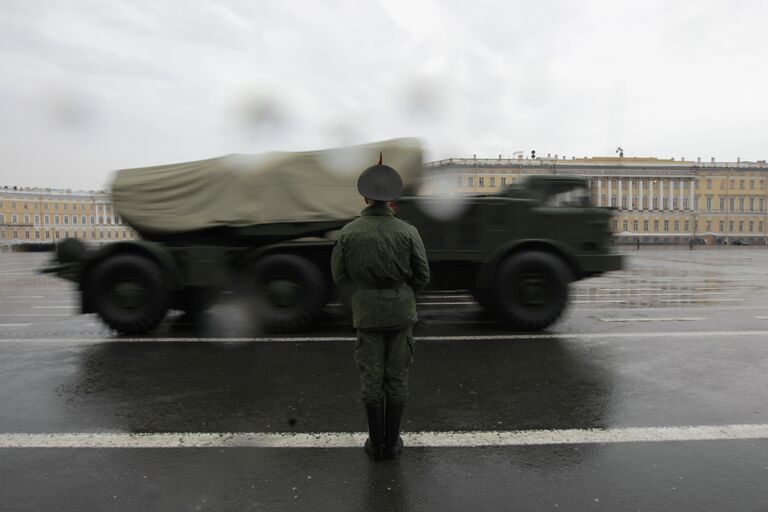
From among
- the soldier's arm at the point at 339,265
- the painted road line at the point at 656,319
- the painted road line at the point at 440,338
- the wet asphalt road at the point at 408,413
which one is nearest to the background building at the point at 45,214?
the painted road line at the point at 440,338

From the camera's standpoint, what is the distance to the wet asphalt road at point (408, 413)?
307 centimetres

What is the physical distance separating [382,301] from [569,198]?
5.87 meters

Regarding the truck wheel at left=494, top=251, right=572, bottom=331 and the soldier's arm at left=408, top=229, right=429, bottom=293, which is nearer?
the soldier's arm at left=408, top=229, right=429, bottom=293

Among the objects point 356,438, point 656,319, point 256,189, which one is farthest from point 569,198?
point 356,438

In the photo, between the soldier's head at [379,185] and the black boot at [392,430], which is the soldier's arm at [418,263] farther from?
the black boot at [392,430]

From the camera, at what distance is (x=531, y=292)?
26.0ft

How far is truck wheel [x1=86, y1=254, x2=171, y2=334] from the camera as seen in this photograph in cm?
786

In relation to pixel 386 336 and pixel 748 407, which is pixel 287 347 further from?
pixel 748 407

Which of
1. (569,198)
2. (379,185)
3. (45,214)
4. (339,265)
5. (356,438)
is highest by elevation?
(45,214)

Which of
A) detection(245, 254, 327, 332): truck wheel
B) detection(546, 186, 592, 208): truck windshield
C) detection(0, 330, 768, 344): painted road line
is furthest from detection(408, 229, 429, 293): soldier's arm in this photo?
detection(546, 186, 592, 208): truck windshield

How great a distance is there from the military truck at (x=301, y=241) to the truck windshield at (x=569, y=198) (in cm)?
2

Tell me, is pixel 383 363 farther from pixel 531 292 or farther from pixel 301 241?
pixel 531 292

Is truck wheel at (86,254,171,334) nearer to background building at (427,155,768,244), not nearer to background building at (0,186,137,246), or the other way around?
background building at (427,155,768,244)

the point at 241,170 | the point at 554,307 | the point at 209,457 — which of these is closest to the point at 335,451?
the point at 209,457
